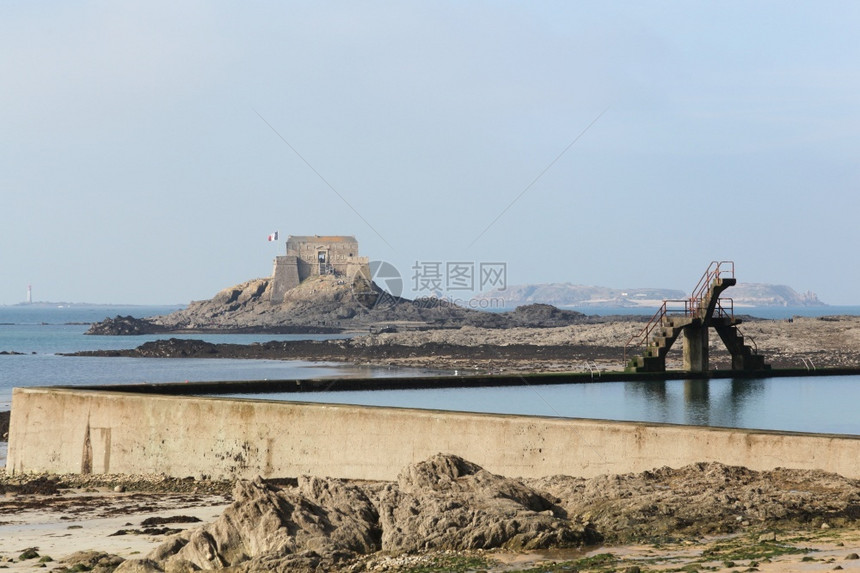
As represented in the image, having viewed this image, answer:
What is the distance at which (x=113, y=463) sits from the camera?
16375 millimetres

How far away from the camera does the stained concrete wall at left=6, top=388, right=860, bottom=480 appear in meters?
12.2

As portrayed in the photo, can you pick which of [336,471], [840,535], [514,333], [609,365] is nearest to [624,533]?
[840,535]

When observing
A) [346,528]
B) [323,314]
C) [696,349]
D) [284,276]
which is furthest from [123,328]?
[346,528]

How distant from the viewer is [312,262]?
164750mm

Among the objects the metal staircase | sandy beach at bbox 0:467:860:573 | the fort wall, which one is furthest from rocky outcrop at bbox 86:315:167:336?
sandy beach at bbox 0:467:860:573

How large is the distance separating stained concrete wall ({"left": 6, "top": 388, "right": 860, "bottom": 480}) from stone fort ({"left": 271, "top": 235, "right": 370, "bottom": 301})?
470 ft

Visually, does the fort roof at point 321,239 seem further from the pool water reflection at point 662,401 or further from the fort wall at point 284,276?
the pool water reflection at point 662,401

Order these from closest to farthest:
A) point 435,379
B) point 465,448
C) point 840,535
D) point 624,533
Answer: point 840,535 → point 624,533 → point 465,448 → point 435,379

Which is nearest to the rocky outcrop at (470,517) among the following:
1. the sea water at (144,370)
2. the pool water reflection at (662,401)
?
the pool water reflection at (662,401)

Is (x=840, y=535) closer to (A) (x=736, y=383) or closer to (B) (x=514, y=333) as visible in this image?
(A) (x=736, y=383)

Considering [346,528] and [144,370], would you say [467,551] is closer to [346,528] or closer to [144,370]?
[346,528]

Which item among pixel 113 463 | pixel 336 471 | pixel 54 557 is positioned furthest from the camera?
pixel 113 463

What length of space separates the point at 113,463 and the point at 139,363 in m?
57.0

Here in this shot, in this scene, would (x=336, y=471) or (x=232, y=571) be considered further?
(x=336, y=471)
